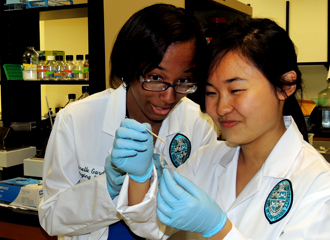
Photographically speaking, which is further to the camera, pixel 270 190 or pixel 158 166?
pixel 158 166

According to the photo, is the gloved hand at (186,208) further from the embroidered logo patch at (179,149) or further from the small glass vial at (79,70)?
the small glass vial at (79,70)

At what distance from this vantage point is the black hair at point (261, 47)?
3.64ft

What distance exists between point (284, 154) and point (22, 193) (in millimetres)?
1538

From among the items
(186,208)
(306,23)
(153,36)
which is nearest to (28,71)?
(153,36)

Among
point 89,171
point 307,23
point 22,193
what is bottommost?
point 22,193

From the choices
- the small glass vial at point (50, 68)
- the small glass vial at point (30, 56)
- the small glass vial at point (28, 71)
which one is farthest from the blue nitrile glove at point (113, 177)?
the small glass vial at point (30, 56)

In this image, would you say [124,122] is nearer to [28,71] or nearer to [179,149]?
[179,149]

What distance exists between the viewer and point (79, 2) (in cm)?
250

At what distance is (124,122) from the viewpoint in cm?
118

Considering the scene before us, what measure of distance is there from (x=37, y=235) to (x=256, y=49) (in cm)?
157

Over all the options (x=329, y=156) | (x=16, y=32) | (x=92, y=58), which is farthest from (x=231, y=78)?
(x=16, y=32)

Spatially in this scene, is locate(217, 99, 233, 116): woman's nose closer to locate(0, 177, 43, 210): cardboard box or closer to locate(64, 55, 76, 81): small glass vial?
locate(0, 177, 43, 210): cardboard box

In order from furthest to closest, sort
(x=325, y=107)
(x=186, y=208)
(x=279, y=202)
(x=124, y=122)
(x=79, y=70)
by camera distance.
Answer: (x=325, y=107) < (x=79, y=70) < (x=124, y=122) < (x=279, y=202) < (x=186, y=208)

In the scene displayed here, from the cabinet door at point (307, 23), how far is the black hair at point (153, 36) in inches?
126
